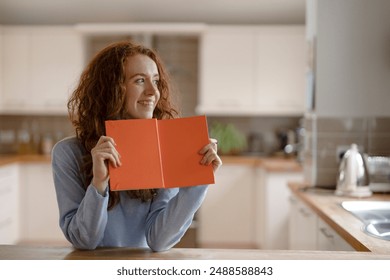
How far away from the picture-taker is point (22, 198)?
3.05 meters

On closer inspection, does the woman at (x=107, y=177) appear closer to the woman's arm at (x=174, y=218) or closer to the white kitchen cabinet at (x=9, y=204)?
the woman's arm at (x=174, y=218)

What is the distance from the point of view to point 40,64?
3.22 metres

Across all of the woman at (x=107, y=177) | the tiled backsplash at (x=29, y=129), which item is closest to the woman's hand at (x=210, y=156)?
the woman at (x=107, y=177)

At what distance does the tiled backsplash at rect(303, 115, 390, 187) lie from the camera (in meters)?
1.86

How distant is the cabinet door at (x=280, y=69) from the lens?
3.16m

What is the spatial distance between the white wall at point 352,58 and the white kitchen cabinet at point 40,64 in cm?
183

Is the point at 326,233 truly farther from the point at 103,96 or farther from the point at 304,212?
the point at 103,96

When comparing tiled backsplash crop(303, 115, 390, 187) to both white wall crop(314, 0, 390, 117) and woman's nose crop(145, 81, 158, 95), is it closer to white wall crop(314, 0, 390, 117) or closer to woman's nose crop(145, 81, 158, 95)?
white wall crop(314, 0, 390, 117)

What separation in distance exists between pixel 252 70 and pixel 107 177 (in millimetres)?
2493

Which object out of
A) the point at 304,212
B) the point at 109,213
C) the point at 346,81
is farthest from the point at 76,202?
the point at 346,81

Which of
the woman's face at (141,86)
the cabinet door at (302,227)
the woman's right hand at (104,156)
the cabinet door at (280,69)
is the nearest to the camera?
the woman's right hand at (104,156)

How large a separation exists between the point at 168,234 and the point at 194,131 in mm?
191

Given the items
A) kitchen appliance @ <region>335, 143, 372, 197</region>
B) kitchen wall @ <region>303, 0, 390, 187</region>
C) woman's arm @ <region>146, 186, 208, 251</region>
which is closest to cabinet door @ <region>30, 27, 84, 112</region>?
kitchen wall @ <region>303, 0, 390, 187</region>

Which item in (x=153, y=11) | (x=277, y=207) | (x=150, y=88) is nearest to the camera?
(x=150, y=88)
